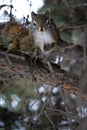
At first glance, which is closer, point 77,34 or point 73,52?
point 77,34

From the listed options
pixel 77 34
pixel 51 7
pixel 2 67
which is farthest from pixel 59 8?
pixel 2 67

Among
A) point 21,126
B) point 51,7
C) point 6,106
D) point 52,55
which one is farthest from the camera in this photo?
point 6,106

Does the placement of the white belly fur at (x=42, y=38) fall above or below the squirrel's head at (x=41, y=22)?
below

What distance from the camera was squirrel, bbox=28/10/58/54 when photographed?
2645 millimetres

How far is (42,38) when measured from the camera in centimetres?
267

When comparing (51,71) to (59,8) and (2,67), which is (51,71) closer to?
(2,67)

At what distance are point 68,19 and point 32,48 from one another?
1.94ft

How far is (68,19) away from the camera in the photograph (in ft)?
6.95

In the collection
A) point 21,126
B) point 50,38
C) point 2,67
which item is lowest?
point 21,126

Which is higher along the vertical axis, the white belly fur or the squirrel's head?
the squirrel's head

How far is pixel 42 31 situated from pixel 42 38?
0.17 ft

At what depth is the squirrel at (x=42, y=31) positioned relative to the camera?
8.68 ft

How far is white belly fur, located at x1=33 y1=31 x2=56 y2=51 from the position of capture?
2654 mm

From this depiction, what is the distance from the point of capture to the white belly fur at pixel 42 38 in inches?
104
